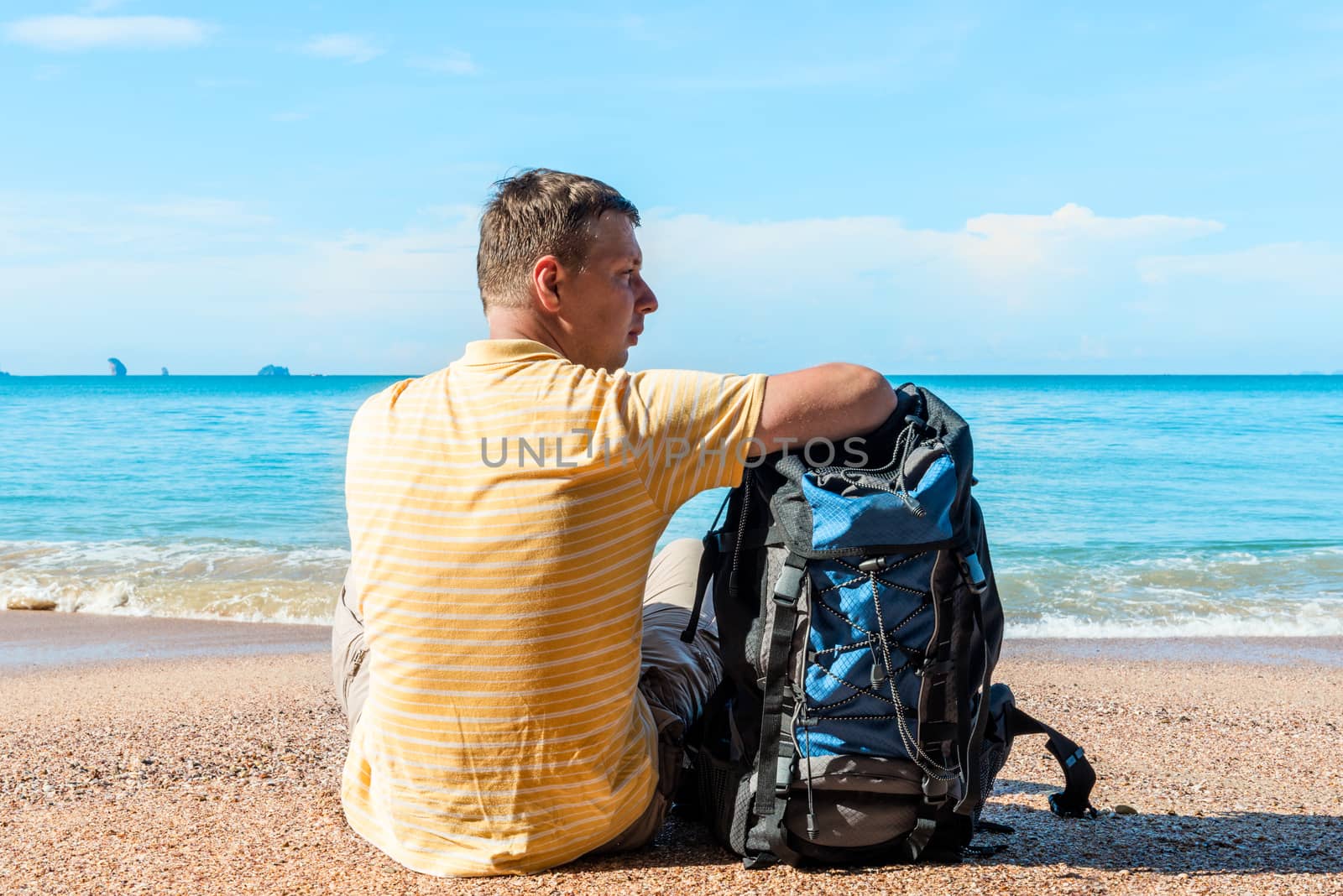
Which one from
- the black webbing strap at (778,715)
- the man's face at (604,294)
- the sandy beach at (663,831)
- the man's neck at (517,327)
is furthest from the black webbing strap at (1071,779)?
the man's neck at (517,327)

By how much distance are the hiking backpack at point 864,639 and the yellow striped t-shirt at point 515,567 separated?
0.73 ft

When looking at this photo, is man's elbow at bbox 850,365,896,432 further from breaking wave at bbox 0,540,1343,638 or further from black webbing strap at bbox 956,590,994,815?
breaking wave at bbox 0,540,1343,638

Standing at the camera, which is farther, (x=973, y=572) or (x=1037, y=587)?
(x=1037, y=587)

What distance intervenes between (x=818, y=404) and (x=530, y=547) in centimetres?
67

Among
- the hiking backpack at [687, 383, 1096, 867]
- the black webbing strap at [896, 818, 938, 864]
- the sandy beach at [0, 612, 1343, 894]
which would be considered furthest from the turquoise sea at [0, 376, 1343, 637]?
the hiking backpack at [687, 383, 1096, 867]

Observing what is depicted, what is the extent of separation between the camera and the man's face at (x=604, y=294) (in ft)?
8.15

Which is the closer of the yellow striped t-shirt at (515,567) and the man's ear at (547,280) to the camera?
the yellow striped t-shirt at (515,567)

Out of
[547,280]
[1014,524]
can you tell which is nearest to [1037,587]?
[1014,524]

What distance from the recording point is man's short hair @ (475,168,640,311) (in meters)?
2.46

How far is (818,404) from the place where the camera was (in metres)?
2.20

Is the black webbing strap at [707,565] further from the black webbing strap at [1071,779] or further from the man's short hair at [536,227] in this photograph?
the black webbing strap at [1071,779]

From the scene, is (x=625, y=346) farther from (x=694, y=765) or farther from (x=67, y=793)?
(x=67, y=793)

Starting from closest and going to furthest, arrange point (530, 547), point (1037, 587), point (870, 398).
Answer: point (530, 547) < point (870, 398) < point (1037, 587)

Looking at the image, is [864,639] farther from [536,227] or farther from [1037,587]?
[1037,587]
